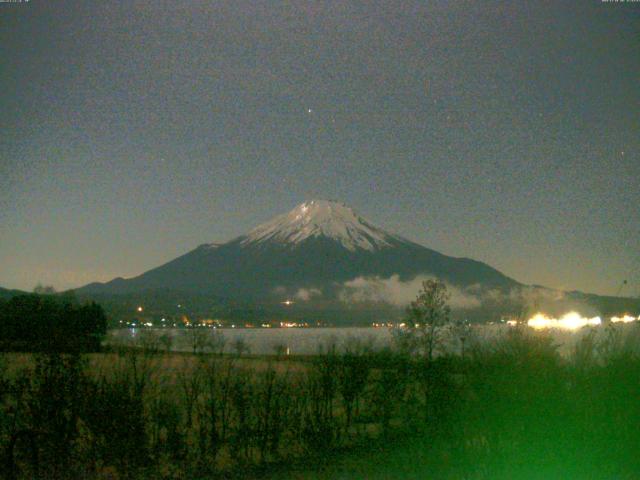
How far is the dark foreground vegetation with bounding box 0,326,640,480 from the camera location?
648cm

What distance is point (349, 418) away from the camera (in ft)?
40.4

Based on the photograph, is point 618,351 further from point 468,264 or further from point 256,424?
point 468,264

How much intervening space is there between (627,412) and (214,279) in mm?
122108

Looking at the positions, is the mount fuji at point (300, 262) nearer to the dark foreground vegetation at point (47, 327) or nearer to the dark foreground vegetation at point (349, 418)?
the dark foreground vegetation at point (47, 327)

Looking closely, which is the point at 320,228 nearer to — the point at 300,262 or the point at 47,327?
the point at 300,262

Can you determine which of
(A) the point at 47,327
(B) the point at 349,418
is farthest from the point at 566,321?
(A) the point at 47,327

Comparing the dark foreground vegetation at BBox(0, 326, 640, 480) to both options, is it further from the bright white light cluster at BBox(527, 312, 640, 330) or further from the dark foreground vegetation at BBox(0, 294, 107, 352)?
the bright white light cluster at BBox(527, 312, 640, 330)

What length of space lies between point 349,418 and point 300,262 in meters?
116

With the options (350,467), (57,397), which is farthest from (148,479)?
(350,467)

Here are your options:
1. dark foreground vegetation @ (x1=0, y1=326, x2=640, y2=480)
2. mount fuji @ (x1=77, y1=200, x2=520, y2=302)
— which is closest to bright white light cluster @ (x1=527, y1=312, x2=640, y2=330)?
dark foreground vegetation @ (x1=0, y1=326, x2=640, y2=480)

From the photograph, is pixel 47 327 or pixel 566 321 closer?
pixel 47 327

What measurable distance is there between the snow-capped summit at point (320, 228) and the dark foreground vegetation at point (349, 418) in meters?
113

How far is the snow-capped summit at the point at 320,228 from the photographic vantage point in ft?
428

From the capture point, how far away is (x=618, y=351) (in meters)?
7.06
